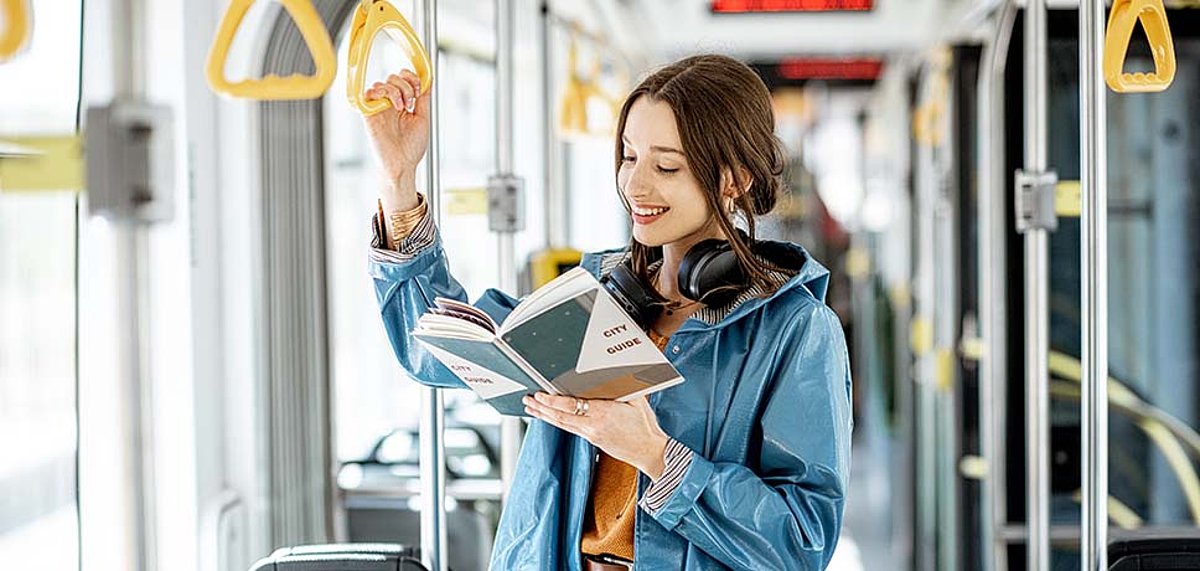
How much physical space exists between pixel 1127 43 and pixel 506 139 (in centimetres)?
122

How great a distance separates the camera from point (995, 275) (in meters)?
3.84

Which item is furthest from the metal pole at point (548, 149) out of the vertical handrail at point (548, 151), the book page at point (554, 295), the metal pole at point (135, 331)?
the book page at point (554, 295)

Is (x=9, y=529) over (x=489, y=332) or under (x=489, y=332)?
under

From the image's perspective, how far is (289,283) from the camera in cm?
346

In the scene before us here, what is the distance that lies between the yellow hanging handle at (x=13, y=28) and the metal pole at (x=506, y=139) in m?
1.36

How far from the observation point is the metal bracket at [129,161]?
6.27ft

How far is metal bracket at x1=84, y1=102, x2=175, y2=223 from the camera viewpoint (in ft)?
6.27

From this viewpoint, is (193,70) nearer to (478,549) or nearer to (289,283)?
(289,283)

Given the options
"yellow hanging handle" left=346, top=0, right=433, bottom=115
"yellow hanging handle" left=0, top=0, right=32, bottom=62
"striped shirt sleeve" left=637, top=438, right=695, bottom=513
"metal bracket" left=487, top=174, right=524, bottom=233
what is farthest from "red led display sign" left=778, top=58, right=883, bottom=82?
"yellow hanging handle" left=0, top=0, right=32, bottom=62

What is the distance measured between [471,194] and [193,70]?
713mm

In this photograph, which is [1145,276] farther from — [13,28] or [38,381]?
[13,28]

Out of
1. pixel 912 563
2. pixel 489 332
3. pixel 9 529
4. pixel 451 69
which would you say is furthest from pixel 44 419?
pixel 912 563

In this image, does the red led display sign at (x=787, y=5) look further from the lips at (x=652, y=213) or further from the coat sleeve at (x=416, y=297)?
the lips at (x=652, y=213)

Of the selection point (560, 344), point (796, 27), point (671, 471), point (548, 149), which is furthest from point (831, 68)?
point (560, 344)
